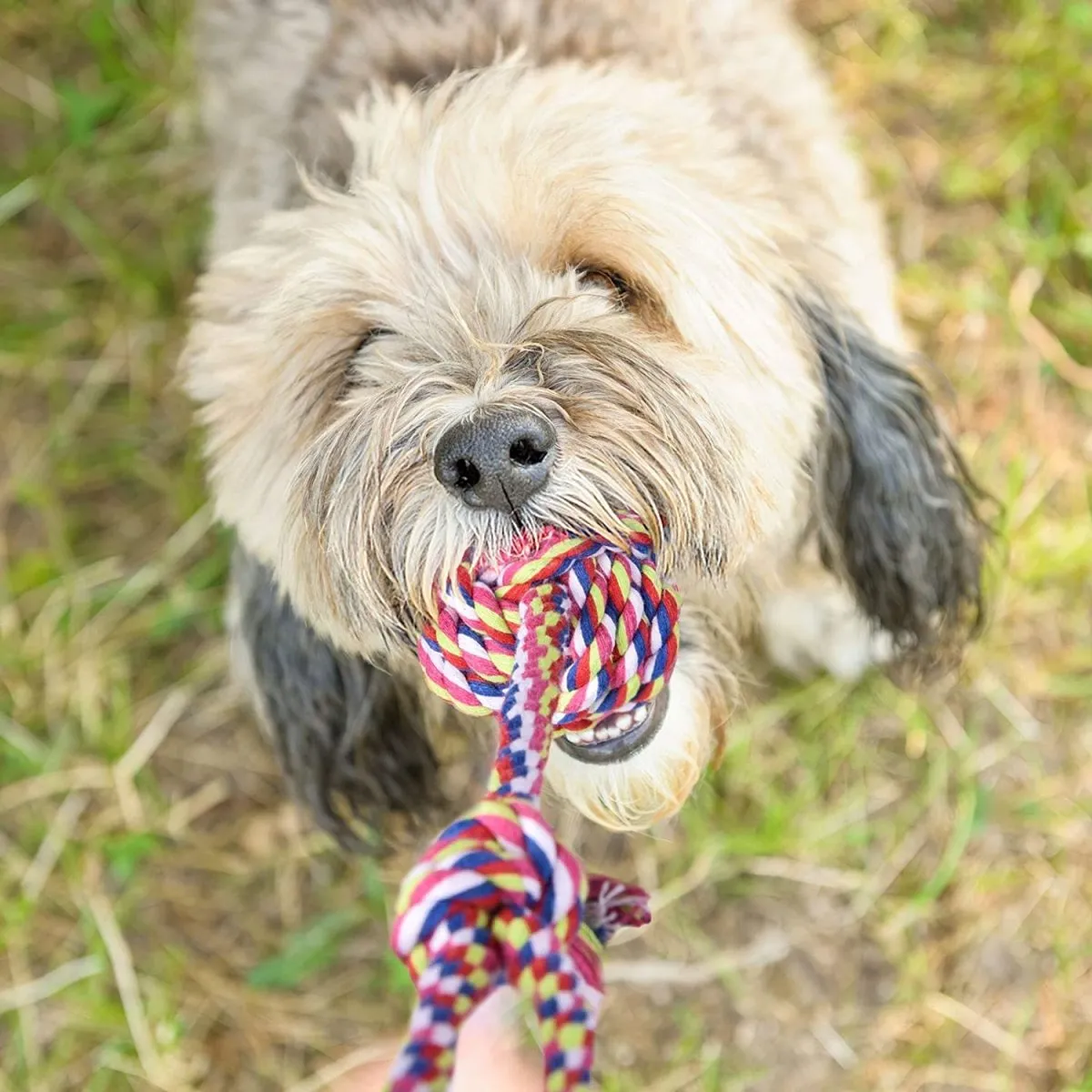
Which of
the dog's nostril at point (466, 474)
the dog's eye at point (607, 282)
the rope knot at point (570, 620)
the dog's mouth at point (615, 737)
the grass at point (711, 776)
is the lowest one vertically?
the grass at point (711, 776)

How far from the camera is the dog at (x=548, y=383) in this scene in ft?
4.51

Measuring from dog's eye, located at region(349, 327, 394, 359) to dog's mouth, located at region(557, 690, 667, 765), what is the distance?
537 millimetres

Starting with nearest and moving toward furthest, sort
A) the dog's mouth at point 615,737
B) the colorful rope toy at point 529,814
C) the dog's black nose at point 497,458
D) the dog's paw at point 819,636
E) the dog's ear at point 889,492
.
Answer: the colorful rope toy at point 529,814 < the dog's black nose at point 497,458 < the dog's mouth at point 615,737 < the dog's ear at point 889,492 < the dog's paw at point 819,636

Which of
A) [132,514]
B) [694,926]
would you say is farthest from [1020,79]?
[132,514]

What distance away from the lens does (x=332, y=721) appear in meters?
1.91

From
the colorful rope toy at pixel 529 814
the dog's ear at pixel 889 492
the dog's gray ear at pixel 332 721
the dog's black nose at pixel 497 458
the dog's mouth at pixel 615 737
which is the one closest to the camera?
the colorful rope toy at pixel 529 814

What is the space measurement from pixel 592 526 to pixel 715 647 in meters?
0.46

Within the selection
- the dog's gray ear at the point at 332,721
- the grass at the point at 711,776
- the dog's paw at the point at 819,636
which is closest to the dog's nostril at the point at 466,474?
the dog's gray ear at the point at 332,721

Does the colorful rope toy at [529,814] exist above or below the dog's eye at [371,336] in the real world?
below

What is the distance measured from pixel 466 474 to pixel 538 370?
161mm

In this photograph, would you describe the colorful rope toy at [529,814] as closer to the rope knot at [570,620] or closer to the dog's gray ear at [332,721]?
the rope knot at [570,620]

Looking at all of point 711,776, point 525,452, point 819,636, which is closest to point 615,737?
point 525,452

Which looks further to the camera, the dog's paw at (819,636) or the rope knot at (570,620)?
the dog's paw at (819,636)

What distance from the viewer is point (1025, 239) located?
274 cm
